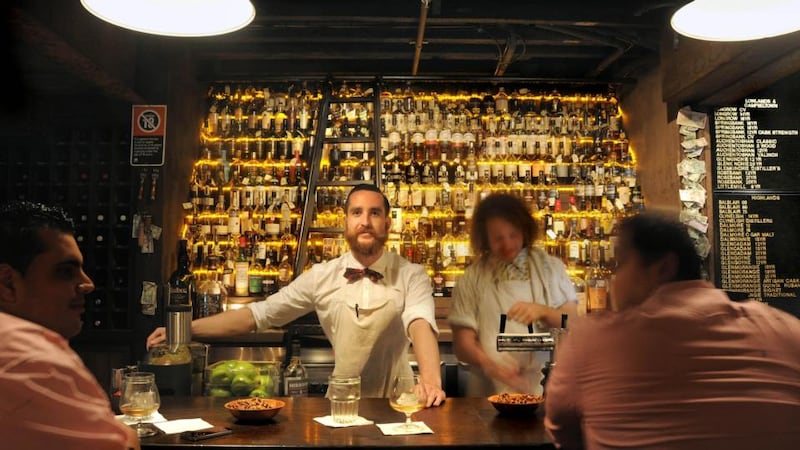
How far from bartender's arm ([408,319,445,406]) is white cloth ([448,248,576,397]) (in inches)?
14.0

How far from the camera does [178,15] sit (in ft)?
7.00

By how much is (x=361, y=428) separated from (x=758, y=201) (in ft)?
13.4

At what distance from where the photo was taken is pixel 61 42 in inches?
139

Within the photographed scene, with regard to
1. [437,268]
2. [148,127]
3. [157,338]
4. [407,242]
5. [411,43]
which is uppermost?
[411,43]

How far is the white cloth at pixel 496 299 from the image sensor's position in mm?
3064

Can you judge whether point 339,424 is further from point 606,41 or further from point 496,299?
point 606,41

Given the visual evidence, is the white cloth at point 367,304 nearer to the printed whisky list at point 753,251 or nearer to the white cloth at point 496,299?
the white cloth at point 496,299

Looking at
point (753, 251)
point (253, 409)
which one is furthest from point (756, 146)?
point (253, 409)

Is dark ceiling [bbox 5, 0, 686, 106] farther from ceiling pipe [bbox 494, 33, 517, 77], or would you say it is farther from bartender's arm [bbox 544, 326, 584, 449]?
bartender's arm [bbox 544, 326, 584, 449]

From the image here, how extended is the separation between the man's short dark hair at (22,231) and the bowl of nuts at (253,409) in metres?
0.87

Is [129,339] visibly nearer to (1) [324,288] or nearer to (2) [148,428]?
(1) [324,288]

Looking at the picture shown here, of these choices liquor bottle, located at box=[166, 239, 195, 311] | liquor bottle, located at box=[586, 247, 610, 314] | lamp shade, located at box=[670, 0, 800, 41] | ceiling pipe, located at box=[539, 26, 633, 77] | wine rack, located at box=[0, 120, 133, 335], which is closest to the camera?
lamp shade, located at box=[670, 0, 800, 41]

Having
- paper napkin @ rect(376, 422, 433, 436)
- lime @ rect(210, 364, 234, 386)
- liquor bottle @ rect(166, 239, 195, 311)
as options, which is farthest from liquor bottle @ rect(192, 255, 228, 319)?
paper napkin @ rect(376, 422, 433, 436)

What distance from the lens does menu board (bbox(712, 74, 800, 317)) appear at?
489 centimetres
